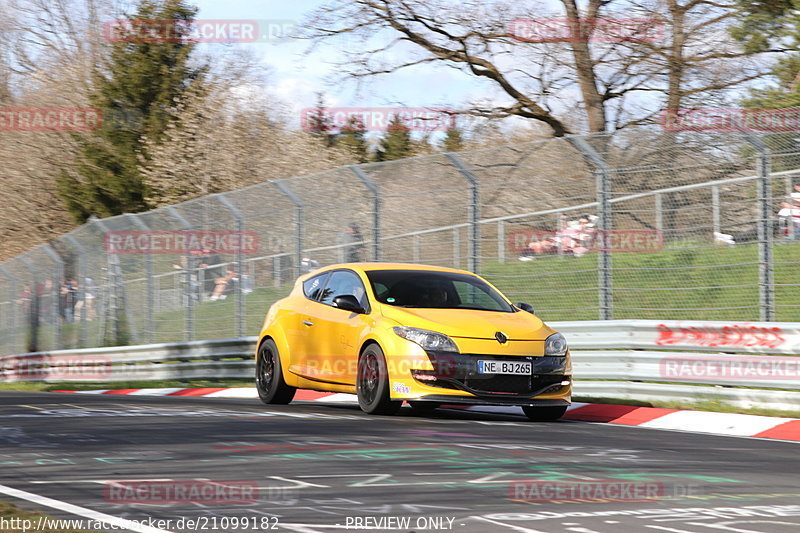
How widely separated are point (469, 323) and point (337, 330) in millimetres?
1563

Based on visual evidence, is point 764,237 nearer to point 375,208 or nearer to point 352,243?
point 375,208

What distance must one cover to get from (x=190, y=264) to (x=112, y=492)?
610 inches

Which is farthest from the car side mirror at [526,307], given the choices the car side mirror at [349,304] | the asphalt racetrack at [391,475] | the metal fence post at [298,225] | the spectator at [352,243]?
the metal fence post at [298,225]

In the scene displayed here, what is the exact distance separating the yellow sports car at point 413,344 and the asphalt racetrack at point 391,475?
421mm

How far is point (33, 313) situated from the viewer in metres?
30.4

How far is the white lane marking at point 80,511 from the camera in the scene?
538 centimetres

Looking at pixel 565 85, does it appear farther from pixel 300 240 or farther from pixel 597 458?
pixel 597 458

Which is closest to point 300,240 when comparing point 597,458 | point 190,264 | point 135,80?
point 190,264

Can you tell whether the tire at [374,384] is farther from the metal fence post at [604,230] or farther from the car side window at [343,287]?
the metal fence post at [604,230]

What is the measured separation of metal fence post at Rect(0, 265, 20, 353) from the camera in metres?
31.6
